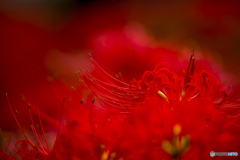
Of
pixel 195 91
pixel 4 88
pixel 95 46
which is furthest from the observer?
pixel 95 46

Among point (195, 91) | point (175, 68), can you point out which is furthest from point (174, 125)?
point (175, 68)

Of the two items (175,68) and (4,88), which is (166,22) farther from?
(4,88)

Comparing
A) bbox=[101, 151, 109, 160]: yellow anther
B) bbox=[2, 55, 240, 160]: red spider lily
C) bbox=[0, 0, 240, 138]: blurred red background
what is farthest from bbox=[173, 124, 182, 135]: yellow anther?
bbox=[0, 0, 240, 138]: blurred red background

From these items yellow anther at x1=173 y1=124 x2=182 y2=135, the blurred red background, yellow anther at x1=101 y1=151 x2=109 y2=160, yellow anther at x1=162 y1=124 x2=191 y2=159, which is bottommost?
yellow anther at x1=101 y1=151 x2=109 y2=160

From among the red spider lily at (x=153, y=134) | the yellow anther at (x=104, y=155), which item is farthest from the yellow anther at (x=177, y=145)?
the yellow anther at (x=104, y=155)

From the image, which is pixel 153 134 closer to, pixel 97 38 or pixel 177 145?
pixel 177 145

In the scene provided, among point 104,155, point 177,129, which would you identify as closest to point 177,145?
point 177,129

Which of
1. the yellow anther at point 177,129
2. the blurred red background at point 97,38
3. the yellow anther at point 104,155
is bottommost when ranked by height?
the yellow anther at point 104,155

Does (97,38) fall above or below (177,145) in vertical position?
above

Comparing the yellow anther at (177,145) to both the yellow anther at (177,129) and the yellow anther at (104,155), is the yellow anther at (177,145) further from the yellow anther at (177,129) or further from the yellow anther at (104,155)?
the yellow anther at (104,155)

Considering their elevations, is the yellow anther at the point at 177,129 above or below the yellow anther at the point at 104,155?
above

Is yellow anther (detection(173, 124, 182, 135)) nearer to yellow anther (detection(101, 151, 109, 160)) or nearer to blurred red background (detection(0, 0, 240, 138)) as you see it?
yellow anther (detection(101, 151, 109, 160))
